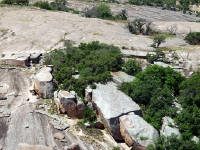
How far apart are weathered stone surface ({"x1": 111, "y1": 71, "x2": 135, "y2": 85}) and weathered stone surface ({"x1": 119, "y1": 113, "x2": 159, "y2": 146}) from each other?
7657 millimetres

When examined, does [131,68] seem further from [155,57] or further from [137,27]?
[137,27]

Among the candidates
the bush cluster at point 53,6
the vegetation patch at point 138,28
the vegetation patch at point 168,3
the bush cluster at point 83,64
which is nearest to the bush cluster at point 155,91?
the bush cluster at point 83,64

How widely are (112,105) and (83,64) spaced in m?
10.1

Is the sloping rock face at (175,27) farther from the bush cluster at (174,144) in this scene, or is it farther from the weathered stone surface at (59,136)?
the weathered stone surface at (59,136)

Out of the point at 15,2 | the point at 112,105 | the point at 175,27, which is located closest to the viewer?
the point at 112,105

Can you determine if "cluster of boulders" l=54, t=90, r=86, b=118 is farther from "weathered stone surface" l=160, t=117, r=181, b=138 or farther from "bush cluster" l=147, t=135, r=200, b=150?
"bush cluster" l=147, t=135, r=200, b=150

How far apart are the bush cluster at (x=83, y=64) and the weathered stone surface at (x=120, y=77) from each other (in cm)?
82

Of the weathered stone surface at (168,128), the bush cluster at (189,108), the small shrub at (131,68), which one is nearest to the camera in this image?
the weathered stone surface at (168,128)

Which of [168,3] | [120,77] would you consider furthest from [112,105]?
[168,3]

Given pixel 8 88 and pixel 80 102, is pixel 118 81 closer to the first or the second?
pixel 80 102

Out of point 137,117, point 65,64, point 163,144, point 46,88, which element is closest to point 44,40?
point 65,64

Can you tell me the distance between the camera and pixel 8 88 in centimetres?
3594

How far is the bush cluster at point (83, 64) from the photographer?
33.1 meters

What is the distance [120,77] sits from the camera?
3497 cm
